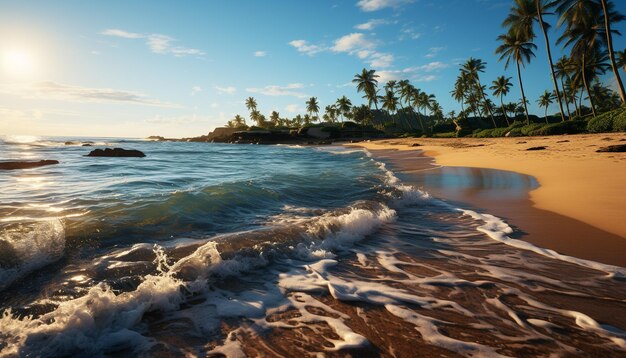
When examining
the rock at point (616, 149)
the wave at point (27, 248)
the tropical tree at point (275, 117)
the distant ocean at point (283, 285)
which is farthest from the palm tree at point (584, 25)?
the tropical tree at point (275, 117)

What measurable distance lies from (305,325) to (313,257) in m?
1.66

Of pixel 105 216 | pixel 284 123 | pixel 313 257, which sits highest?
pixel 284 123

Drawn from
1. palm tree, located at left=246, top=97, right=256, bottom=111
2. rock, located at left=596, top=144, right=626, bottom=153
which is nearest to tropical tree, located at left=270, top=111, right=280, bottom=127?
palm tree, located at left=246, top=97, right=256, bottom=111

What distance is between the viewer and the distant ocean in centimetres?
242

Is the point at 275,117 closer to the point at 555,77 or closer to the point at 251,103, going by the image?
the point at 251,103

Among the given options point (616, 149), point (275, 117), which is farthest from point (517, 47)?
point (275, 117)

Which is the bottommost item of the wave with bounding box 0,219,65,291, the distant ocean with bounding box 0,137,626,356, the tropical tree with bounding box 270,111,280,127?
the distant ocean with bounding box 0,137,626,356

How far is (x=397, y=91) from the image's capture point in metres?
77.9

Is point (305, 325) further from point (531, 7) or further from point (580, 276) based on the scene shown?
point (531, 7)

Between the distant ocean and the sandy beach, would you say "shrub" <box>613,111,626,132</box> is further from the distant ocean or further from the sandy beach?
the distant ocean

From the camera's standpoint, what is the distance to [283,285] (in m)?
3.47

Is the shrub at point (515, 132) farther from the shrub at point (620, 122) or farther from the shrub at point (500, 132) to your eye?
the shrub at point (620, 122)

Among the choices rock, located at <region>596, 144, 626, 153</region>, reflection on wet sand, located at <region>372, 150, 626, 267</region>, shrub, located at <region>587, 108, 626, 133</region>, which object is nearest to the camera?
reflection on wet sand, located at <region>372, 150, 626, 267</region>

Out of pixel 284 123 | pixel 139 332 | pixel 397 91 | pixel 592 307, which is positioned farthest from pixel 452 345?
pixel 284 123
